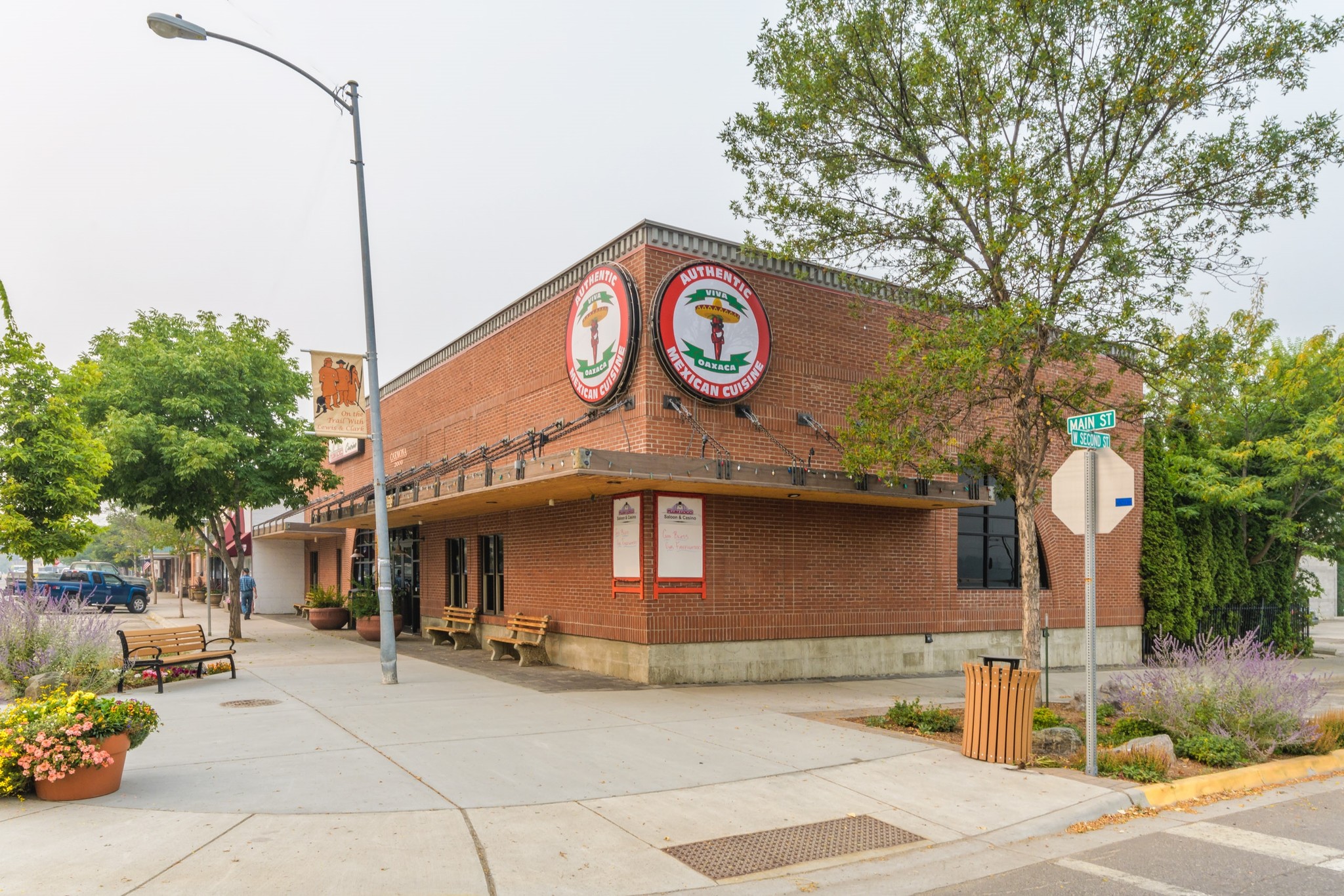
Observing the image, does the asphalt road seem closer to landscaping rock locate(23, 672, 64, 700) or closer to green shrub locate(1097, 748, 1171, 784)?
green shrub locate(1097, 748, 1171, 784)

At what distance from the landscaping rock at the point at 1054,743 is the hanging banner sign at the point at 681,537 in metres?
5.88

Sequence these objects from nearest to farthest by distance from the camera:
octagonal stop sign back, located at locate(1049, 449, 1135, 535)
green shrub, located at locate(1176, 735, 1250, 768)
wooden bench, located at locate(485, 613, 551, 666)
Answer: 1. octagonal stop sign back, located at locate(1049, 449, 1135, 535)
2. green shrub, located at locate(1176, 735, 1250, 768)
3. wooden bench, located at locate(485, 613, 551, 666)

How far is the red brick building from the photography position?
46.1ft

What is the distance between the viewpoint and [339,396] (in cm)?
1543

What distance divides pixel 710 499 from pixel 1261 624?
1661cm

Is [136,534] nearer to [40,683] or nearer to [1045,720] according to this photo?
[40,683]

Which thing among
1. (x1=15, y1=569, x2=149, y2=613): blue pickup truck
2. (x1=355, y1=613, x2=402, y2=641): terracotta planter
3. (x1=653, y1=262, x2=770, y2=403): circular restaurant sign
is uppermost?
(x1=653, y1=262, x2=770, y2=403): circular restaurant sign

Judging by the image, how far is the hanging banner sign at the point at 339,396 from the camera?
50.0 ft

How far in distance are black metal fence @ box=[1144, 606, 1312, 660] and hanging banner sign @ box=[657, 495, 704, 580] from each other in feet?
41.3

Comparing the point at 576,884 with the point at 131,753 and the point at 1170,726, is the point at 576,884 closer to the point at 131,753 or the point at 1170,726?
the point at 131,753

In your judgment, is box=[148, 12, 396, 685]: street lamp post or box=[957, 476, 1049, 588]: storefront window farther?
box=[957, 476, 1049, 588]: storefront window

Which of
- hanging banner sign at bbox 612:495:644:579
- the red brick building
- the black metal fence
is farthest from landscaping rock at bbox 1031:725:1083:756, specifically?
the black metal fence

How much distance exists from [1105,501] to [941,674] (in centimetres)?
954

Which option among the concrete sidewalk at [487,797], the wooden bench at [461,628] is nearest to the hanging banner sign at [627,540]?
the concrete sidewalk at [487,797]
